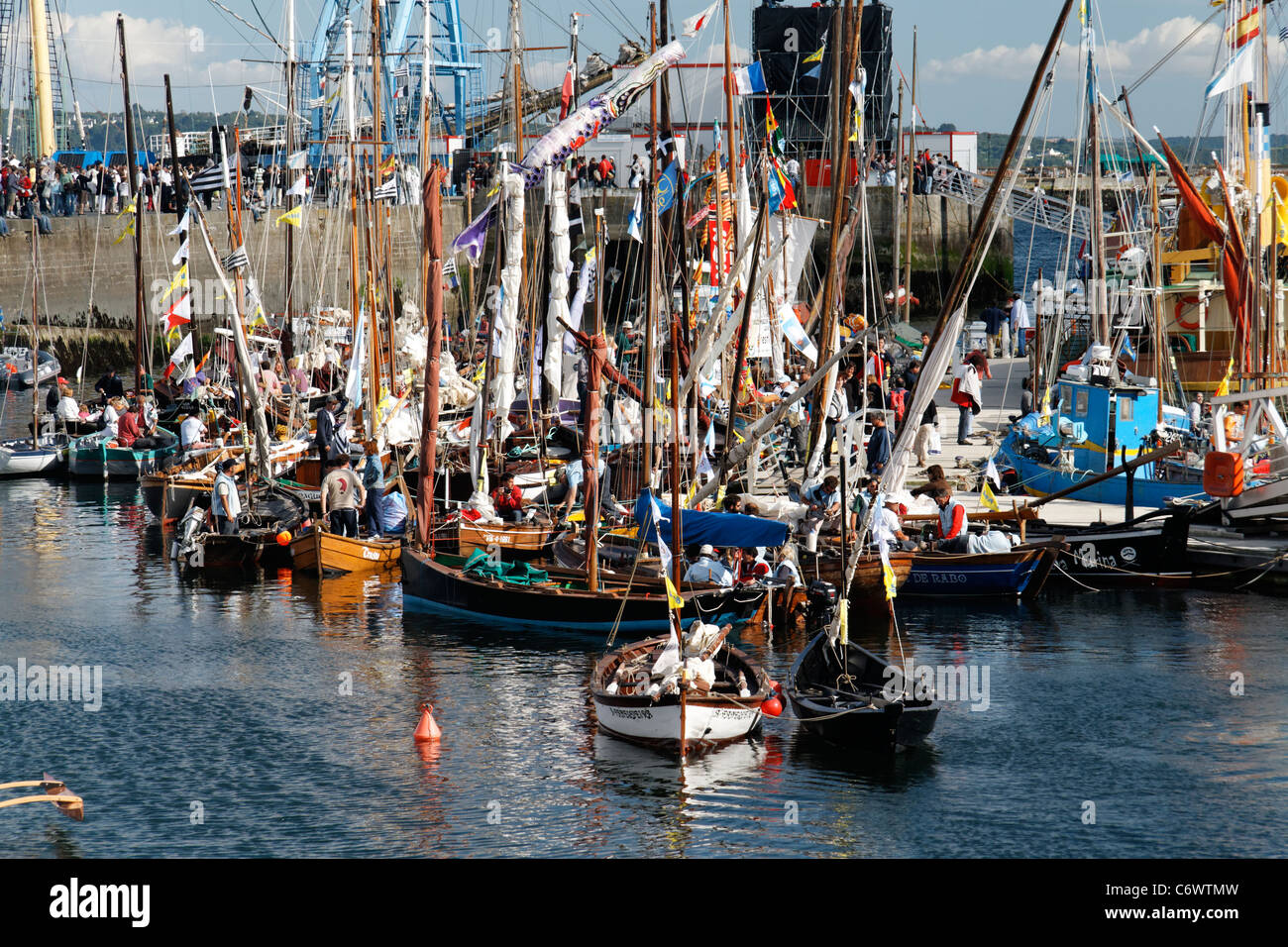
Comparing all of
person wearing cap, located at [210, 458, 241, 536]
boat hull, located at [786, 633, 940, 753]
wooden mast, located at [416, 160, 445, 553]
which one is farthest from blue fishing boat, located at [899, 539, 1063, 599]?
person wearing cap, located at [210, 458, 241, 536]

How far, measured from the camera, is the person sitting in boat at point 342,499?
105 ft

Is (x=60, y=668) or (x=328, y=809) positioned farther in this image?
(x=60, y=668)

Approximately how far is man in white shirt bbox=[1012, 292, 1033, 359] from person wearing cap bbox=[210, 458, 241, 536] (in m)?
→ 28.6

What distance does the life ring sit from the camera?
43.2 metres

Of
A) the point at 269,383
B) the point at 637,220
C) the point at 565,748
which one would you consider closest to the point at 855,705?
the point at 565,748

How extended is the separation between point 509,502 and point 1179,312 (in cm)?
2153

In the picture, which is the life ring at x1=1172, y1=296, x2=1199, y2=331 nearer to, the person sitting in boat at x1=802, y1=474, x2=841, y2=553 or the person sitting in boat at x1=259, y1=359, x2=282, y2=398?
the person sitting in boat at x1=802, y1=474, x2=841, y2=553

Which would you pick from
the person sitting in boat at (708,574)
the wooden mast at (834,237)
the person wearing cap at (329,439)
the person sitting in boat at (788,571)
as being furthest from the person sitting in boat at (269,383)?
the person sitting in boat at (788,571)

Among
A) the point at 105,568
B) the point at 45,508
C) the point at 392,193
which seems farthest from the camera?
the point at 45,508

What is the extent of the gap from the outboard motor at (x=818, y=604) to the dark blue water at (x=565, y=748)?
2.70 feet
